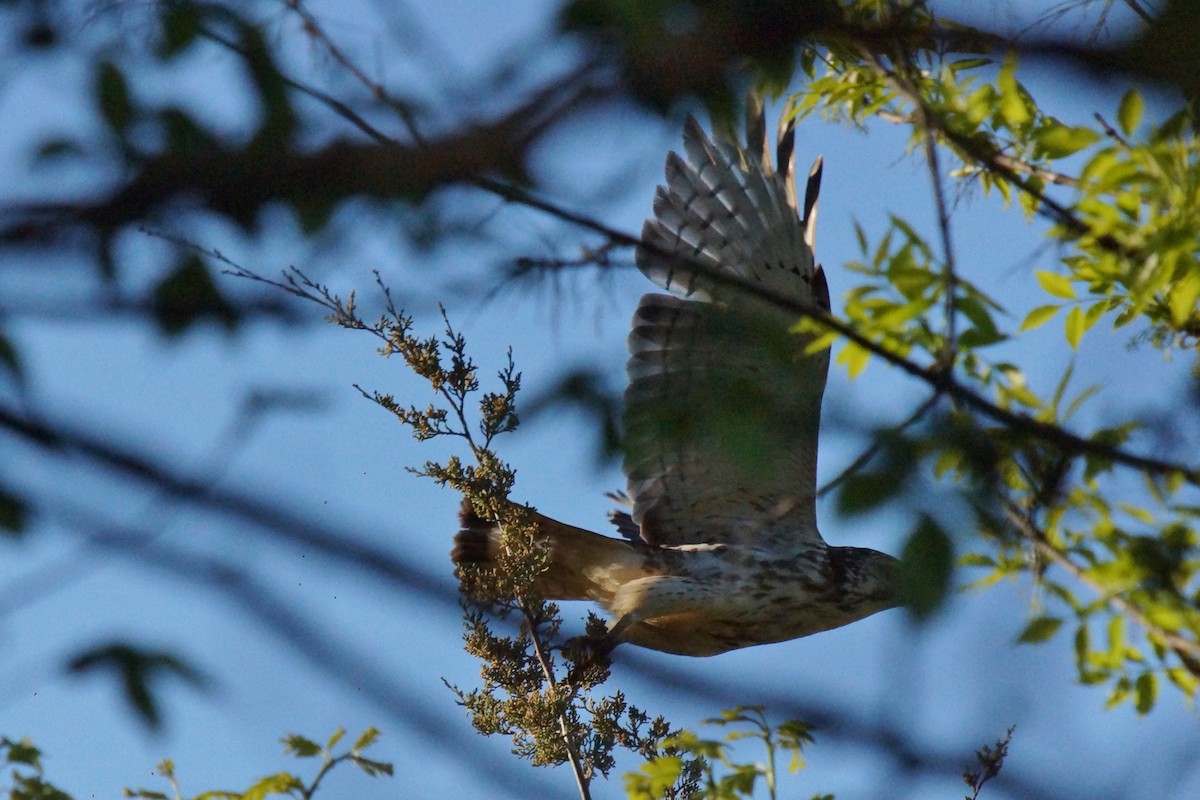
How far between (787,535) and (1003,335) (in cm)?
326

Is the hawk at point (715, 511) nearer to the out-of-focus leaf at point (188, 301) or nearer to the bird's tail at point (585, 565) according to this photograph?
the bird's tail at point (585, 565)

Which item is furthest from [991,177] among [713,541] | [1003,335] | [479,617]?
[713,541]

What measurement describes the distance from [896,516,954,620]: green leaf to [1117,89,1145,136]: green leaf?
35.7 inches

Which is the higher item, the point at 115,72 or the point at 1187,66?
the point at 115,72

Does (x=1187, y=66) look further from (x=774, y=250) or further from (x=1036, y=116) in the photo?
(x=774, y=250)

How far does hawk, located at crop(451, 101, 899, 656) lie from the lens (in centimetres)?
498

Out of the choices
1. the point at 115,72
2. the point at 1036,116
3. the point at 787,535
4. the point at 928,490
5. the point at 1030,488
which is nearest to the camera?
the point at 928,490

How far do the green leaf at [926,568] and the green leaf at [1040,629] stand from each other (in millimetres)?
365

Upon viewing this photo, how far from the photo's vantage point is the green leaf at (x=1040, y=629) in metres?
2.03

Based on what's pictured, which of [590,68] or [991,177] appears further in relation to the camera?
[991,177]

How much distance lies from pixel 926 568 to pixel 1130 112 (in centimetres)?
100

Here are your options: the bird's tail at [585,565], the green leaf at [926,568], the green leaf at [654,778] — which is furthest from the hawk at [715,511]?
the green leaf at [926,568]

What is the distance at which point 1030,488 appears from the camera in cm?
214

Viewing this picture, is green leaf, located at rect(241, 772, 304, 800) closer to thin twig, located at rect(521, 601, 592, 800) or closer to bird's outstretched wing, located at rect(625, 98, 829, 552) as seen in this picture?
thin twig, located at rect(521, 601, 592, 800)
